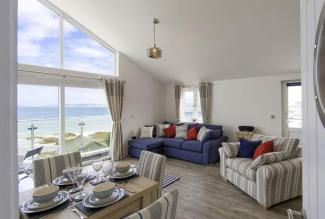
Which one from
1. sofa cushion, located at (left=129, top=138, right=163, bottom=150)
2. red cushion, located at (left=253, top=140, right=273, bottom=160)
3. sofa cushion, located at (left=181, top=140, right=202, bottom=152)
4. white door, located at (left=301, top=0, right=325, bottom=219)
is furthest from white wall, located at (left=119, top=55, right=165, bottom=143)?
white door, located at (left=301, top=0, right=325, bottom=219)

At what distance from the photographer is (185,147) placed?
4840mm

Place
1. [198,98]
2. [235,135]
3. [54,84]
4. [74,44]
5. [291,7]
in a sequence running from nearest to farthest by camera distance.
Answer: [291,7] → [54,84] → [74,44] → [235,135] → [198,98]

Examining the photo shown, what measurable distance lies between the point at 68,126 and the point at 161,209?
13.7ft

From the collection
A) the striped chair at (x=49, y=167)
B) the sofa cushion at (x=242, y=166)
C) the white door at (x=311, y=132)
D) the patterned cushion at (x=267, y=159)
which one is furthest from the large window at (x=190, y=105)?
the white door at (x=311, y=132)

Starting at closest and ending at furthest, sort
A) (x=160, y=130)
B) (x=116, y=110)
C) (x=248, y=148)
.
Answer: (x=248, y=148) → (x=116, y=110) → (x=160, y=130)

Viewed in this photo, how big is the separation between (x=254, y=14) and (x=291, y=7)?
514mm

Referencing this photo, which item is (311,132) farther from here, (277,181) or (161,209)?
(277,181)

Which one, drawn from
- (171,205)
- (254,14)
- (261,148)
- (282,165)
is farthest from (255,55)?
(171,205)

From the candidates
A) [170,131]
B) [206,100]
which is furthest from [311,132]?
[206,100]

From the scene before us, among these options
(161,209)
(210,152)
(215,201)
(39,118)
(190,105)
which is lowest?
(215,201)

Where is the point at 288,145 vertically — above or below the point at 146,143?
above

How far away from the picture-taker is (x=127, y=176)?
1.81m
